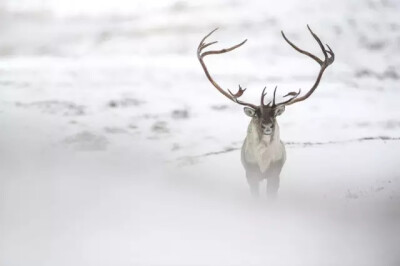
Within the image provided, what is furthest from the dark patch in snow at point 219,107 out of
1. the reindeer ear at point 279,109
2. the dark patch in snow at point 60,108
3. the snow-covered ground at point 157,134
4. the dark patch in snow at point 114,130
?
the dark patch in snow at point 60,108

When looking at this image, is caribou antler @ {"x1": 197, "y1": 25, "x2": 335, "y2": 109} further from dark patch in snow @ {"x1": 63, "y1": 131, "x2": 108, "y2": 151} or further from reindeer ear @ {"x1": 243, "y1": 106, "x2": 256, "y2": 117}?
dark patch in snow @ {"x1": 63, "y1": 131, "x2": 108, "y2": 151}

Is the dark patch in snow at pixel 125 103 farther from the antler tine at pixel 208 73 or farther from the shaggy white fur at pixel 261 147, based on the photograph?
the shaggy white fur at pixel 261 147

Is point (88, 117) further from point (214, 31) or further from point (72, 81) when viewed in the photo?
point (214, 31)

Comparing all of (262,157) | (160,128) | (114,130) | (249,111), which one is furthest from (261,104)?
(114,130)

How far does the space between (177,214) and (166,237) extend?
69 mm

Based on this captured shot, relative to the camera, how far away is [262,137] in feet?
4.93

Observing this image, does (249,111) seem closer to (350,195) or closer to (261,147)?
(261,147)

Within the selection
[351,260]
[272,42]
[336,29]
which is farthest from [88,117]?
[351,260]

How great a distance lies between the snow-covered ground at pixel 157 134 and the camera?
1.48 metres

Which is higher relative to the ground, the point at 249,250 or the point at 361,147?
the point at 361,147

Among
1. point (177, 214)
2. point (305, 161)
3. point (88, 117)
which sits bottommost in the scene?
point (177, 214)

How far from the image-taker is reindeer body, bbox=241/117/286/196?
1.51 meters

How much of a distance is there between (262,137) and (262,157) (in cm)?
6

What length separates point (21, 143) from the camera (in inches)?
58.9
